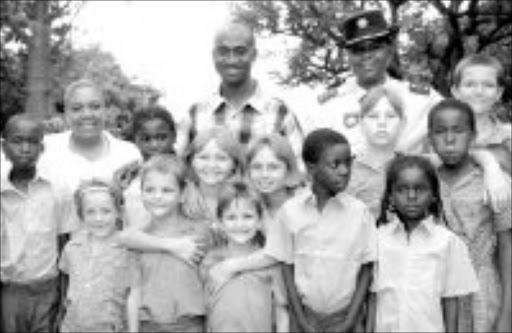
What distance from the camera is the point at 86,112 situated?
18.9 feet

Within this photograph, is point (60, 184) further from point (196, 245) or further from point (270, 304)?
point (270, 304)

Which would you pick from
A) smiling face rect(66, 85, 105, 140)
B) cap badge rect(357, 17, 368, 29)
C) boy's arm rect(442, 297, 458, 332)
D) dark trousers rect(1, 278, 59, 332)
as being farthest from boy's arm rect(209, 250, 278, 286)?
cap badge rect(357, 17, 368, 29)

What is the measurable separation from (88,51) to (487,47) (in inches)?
1187

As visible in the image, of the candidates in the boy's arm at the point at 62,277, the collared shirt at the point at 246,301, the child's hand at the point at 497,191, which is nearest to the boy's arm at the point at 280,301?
the collared shirt at the point at 246,301

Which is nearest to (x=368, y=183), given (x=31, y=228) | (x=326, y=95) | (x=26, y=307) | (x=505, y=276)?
(x=505, y=276)

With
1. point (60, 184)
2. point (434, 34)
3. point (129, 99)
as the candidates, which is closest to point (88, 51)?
point (129, 99)

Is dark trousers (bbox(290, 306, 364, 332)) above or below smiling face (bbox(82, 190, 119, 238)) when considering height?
below

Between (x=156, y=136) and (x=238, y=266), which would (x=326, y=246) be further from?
(x=156, y=136)

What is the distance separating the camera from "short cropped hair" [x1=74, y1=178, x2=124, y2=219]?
5262mm

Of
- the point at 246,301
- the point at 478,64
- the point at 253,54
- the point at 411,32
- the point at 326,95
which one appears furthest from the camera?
the point at 411,32

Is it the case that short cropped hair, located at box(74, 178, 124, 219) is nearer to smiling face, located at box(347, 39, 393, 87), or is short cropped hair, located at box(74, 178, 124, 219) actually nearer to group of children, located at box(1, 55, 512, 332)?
group of children, located at box(1, 55, 512, 332)

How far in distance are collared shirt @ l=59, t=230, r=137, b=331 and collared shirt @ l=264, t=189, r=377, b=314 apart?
0.92 metres

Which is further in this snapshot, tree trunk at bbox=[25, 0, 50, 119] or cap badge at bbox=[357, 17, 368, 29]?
tree trunk at bbox=[25, 0, 50, 119]

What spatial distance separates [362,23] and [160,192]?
6.01ft
